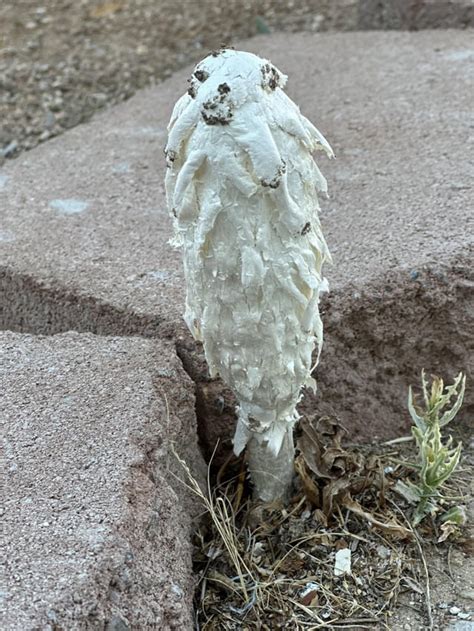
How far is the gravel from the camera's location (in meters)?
2.96

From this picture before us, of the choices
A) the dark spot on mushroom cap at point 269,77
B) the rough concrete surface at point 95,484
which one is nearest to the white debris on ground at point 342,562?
the rough concrete surface at point 95,484

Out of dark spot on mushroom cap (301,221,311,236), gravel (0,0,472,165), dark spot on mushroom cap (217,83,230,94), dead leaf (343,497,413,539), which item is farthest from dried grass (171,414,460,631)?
gravel (0,0,472,165)

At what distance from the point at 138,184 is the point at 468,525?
110 centimetres

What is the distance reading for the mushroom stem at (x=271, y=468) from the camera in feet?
4.42

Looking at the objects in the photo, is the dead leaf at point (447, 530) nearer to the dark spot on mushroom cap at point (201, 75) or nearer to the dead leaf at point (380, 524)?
the dead leaf at point (380, 524)

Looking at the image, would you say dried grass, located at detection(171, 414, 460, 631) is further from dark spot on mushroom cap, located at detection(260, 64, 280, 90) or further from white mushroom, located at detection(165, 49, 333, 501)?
dark spot on mushroom cap, located at detection(260, 64, 280, 90)

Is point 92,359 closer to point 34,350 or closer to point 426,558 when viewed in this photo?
point 34,350

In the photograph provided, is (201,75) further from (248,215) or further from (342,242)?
(342,242)

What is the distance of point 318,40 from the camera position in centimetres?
292

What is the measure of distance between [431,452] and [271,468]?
0.25m

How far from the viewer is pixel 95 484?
1.15m

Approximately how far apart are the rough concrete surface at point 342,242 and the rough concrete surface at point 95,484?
128mm

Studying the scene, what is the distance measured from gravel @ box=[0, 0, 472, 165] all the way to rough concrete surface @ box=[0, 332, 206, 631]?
1559 millimetres

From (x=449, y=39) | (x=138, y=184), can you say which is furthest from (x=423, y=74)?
(x=138, y=184)
